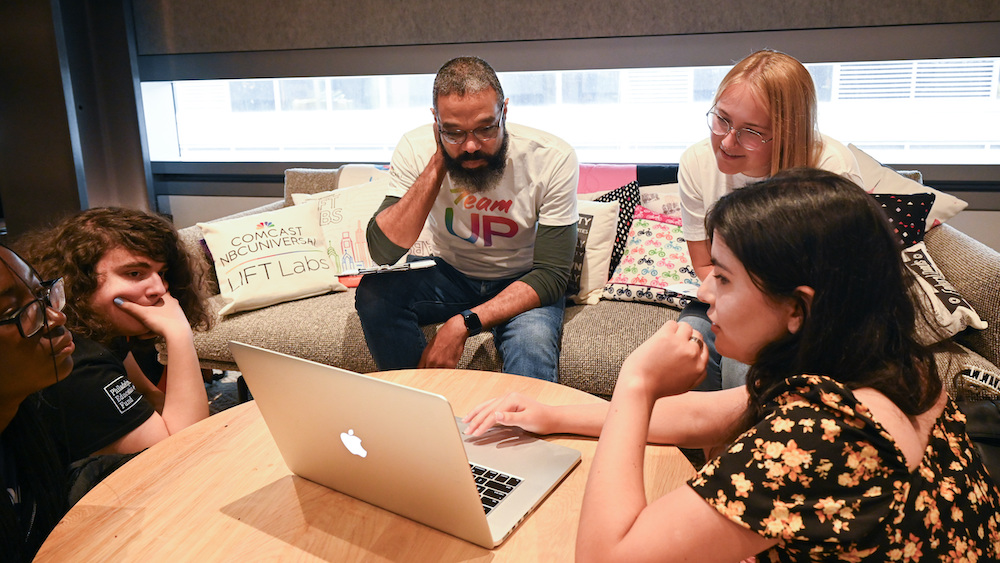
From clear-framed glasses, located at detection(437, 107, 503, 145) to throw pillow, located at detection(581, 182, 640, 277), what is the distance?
72 centimetres

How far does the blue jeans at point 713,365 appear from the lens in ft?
5.73

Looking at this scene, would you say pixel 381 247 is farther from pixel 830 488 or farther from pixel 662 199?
pixel 830 488

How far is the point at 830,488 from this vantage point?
71 centimetres

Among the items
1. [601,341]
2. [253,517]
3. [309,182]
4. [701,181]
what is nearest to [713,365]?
[601,341]

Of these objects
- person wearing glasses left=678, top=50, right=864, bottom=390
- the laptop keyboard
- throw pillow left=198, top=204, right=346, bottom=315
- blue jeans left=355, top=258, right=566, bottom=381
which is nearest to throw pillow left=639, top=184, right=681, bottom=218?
blue jeans left=355, top=258, right=566, bottom=381

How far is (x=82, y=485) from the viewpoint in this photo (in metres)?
1.17

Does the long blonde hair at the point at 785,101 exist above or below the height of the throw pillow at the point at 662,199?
above

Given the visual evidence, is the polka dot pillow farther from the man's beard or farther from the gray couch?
the man's beard

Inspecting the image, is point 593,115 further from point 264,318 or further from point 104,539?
A: point 104,539

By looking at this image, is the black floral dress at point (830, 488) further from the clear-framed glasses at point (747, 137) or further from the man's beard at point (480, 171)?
the man's beard at point (480, 171)

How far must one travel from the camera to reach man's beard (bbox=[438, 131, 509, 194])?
2117 mm

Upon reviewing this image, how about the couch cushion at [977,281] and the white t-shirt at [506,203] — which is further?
the white t-shirt at [506,203]

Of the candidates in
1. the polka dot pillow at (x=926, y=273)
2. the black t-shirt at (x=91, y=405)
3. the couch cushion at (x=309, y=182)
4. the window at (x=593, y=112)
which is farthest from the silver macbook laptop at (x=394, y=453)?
the window at (x=593, y=112)

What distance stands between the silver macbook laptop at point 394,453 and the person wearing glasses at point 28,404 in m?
0.33
